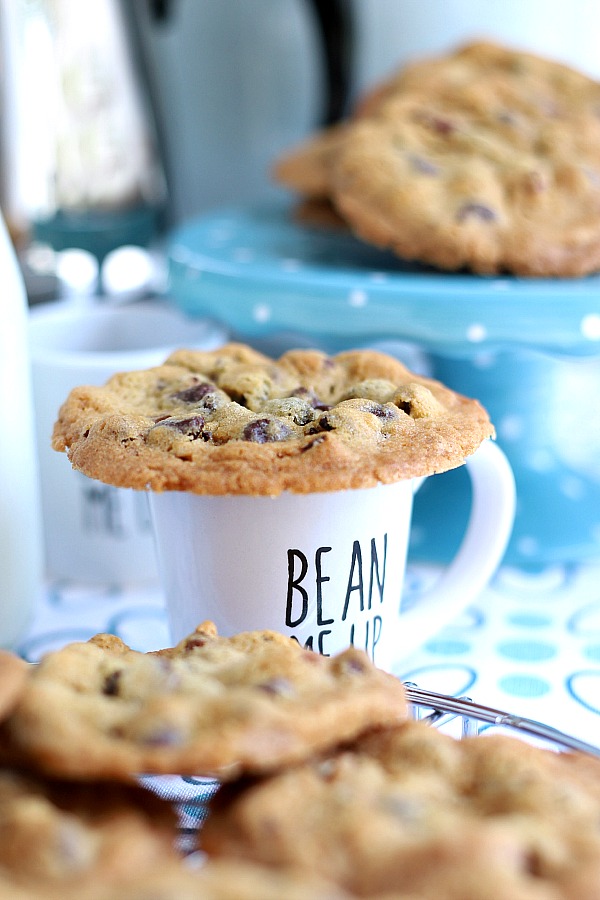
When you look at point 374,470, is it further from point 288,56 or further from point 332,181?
point 288,56

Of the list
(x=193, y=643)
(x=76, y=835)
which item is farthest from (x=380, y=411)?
(x=76, y=835)

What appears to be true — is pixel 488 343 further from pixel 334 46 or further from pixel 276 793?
pixel 334 46

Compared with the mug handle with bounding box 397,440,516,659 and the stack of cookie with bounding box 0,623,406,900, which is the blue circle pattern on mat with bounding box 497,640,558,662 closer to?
the mug handle with bounding box 397,440,516,659

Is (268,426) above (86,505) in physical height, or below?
above

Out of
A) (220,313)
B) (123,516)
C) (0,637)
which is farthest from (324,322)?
(0,637)

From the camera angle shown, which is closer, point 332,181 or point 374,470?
point 374,470

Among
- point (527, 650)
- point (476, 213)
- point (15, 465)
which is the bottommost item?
point (527, 650)

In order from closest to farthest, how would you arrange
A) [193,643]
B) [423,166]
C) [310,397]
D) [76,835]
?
1. [76,835]
2. [193,643]
3. [310,397]
4. [423,166]

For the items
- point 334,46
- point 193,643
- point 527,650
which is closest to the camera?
point 193,643
